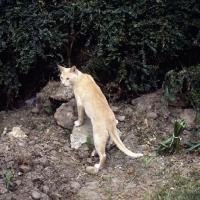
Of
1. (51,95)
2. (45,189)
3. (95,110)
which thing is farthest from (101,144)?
(51,95)

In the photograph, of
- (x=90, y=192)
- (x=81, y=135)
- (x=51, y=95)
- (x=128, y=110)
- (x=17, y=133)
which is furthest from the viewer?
(x=51, y=95)

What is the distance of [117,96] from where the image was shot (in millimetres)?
6121

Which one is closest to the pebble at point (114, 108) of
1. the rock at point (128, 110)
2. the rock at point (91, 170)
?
the rock at point (128, 110)

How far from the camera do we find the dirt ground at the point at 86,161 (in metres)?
4.62

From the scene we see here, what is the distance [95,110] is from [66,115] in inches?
Result: 28.4

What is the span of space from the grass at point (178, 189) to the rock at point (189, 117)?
97 centimetres

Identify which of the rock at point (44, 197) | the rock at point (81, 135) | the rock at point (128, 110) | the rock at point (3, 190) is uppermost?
the rock at point (128, 110)

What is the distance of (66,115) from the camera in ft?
18.8

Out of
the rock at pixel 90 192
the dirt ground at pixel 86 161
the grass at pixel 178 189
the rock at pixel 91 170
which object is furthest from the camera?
the rock at pixel 91 170

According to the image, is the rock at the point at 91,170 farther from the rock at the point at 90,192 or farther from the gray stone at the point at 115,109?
the gray stone at the point at 115,109

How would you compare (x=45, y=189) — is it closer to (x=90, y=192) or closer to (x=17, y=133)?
(x=90, y=192)

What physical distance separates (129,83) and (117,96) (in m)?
0.28

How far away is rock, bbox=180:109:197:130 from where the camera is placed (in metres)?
5.62

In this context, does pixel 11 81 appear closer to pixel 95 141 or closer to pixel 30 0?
pixel 30 0
